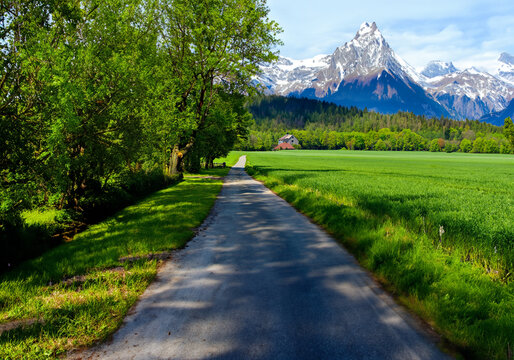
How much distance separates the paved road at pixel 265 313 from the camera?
11.4ft

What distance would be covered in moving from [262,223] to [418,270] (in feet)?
19.5

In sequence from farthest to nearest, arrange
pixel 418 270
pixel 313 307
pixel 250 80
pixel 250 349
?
1. pixel 250 80
2. pixel 418 270
3. pixel 313 307
4. pixel 250 349

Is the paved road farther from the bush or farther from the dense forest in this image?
the dense forest

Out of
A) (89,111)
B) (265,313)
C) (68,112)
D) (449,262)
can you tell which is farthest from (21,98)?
(449,262)

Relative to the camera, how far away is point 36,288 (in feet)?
16.6

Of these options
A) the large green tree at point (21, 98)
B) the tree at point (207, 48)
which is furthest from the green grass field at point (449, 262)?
the tree at point (207, 48)

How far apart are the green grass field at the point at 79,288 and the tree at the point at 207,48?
583 inches

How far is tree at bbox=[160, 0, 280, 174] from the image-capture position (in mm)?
23297

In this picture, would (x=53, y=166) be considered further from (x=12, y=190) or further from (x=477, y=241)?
(x=477, y=241)

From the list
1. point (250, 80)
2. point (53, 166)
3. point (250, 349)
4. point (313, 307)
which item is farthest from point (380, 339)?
point (250, 80)

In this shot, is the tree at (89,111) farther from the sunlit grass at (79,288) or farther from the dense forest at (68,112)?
the sunlit grass at (79,288)

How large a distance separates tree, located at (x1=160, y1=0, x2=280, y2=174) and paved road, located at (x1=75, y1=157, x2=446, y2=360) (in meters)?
17.2

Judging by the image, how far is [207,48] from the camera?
981 inches

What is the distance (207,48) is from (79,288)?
2411 centimetres
